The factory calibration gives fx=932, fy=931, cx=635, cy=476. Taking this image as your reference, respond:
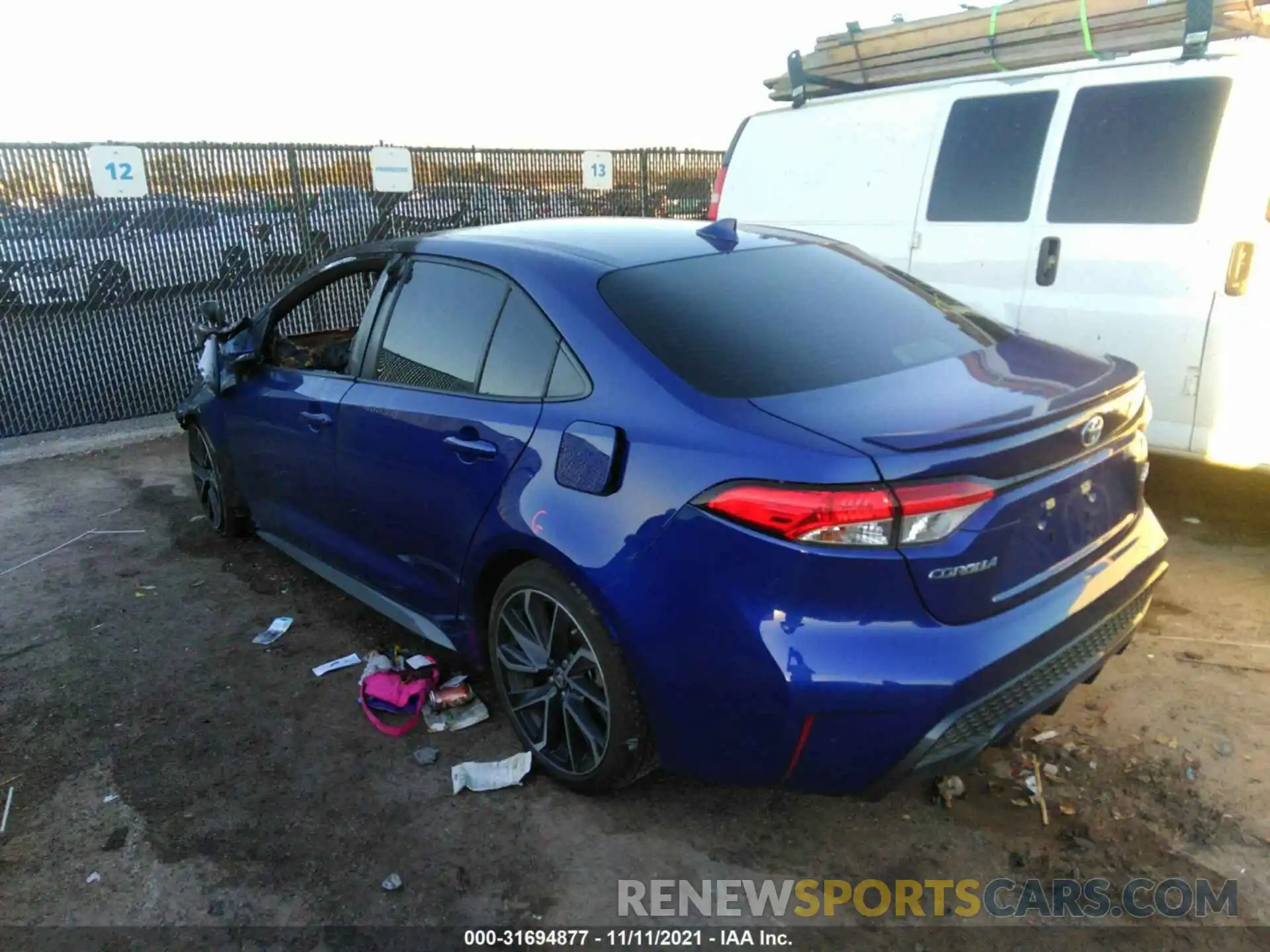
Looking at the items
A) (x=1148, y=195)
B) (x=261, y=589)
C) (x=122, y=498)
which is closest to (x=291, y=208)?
(x=122, y=498)

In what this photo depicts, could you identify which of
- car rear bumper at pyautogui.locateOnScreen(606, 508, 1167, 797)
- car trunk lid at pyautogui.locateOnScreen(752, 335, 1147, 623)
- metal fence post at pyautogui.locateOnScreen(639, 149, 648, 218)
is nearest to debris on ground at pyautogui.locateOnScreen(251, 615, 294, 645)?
car rear bumper at pyautogui.locateOnScreen(606, 508, 1167, 797)

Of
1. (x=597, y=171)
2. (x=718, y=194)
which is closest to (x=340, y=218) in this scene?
(x=597, y=171)

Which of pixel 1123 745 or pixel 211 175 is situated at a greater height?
pixel 211 175

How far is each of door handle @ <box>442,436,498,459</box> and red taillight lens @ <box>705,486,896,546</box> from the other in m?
1.00

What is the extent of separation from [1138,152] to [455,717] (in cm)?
400

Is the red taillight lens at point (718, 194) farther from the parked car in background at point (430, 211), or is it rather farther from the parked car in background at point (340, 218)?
the parked car in background at point (340, 218)

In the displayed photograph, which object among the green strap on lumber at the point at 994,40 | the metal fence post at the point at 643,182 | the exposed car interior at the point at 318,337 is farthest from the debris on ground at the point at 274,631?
the metal fence post at the point at 643,182

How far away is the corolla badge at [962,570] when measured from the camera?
216 centimetres

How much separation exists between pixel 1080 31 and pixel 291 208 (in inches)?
259

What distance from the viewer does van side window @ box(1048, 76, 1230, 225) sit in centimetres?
420

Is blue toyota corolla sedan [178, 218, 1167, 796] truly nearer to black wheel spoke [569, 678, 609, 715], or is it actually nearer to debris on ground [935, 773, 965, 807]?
black wheel spoke [569, 678, 609, 715]

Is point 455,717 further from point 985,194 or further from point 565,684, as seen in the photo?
point 985,194

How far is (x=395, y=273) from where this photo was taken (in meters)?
3.57

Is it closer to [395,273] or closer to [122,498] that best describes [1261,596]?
[395,273]
